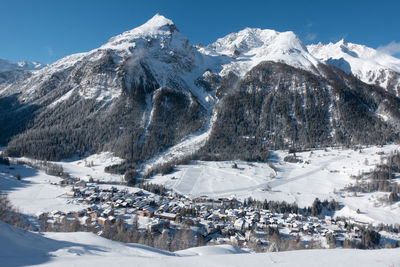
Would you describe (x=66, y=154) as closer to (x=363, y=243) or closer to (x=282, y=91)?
(x=363, y=243)

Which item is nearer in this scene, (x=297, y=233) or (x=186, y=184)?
(x=297, y=233)

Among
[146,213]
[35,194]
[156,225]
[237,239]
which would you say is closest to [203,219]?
[146,213]

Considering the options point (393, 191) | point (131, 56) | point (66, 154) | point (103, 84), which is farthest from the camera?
point (131, 56)

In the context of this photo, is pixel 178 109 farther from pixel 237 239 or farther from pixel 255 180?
pixel 237 239

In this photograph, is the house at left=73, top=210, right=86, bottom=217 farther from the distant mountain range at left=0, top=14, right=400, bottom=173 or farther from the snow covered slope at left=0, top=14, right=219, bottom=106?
the snow covered slope at left=0, top=14, right=219, bottom=106

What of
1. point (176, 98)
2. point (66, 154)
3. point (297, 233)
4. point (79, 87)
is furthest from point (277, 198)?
point (79, 87)

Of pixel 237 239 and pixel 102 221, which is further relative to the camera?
pixel 102 221

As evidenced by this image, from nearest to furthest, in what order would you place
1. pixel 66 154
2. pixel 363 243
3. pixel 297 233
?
pixel 363 243, pixel 297 233, pixel 66 154
